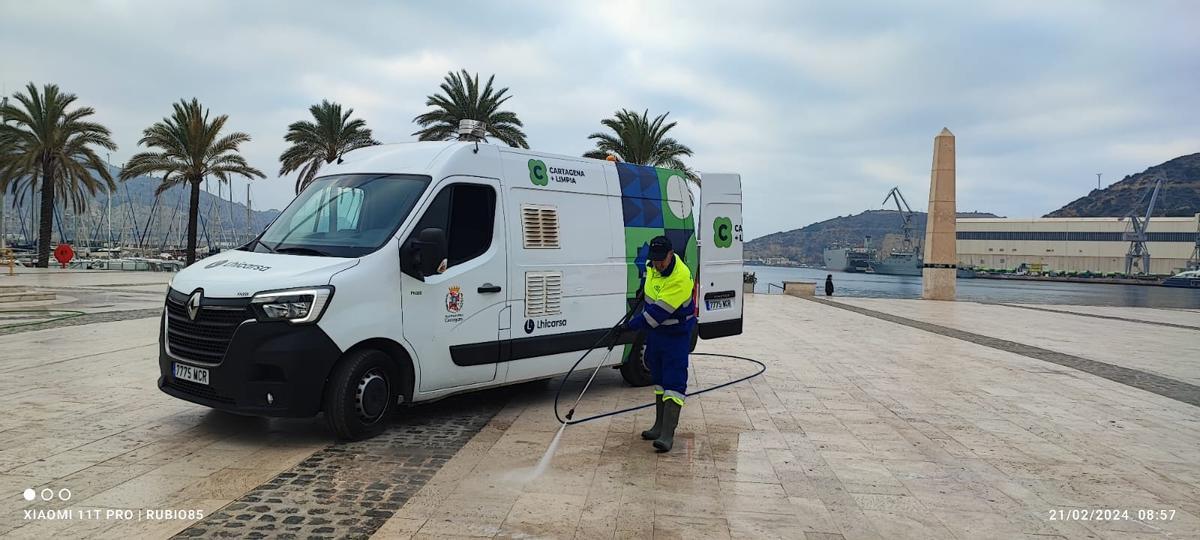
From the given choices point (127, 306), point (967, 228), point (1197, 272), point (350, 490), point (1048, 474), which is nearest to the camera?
point (350, 490)

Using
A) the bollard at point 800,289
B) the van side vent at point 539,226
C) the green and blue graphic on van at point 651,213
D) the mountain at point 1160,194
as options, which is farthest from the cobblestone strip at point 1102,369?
the mountain at point 1160,194

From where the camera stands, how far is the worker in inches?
229

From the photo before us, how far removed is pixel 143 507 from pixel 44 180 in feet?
131

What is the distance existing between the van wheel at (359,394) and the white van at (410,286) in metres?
0.01

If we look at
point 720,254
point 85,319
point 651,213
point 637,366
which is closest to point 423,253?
point 651,213

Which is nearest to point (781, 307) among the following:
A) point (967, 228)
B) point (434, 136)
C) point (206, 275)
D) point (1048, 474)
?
point (434, 136)

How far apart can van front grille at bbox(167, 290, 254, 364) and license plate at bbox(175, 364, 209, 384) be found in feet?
0.23

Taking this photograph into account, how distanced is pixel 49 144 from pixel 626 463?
1577 inches

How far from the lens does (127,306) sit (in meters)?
17.2

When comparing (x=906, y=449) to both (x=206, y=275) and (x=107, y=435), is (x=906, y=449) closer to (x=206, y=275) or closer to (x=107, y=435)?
(x=206, y=275)

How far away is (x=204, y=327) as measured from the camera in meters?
5.59

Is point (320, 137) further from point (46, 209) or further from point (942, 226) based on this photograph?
point (942, 226)

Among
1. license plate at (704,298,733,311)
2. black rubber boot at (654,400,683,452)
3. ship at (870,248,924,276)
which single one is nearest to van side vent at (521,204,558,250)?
black rubber boot at (654,400,683,452)

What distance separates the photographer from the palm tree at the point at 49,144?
34.8 metres
